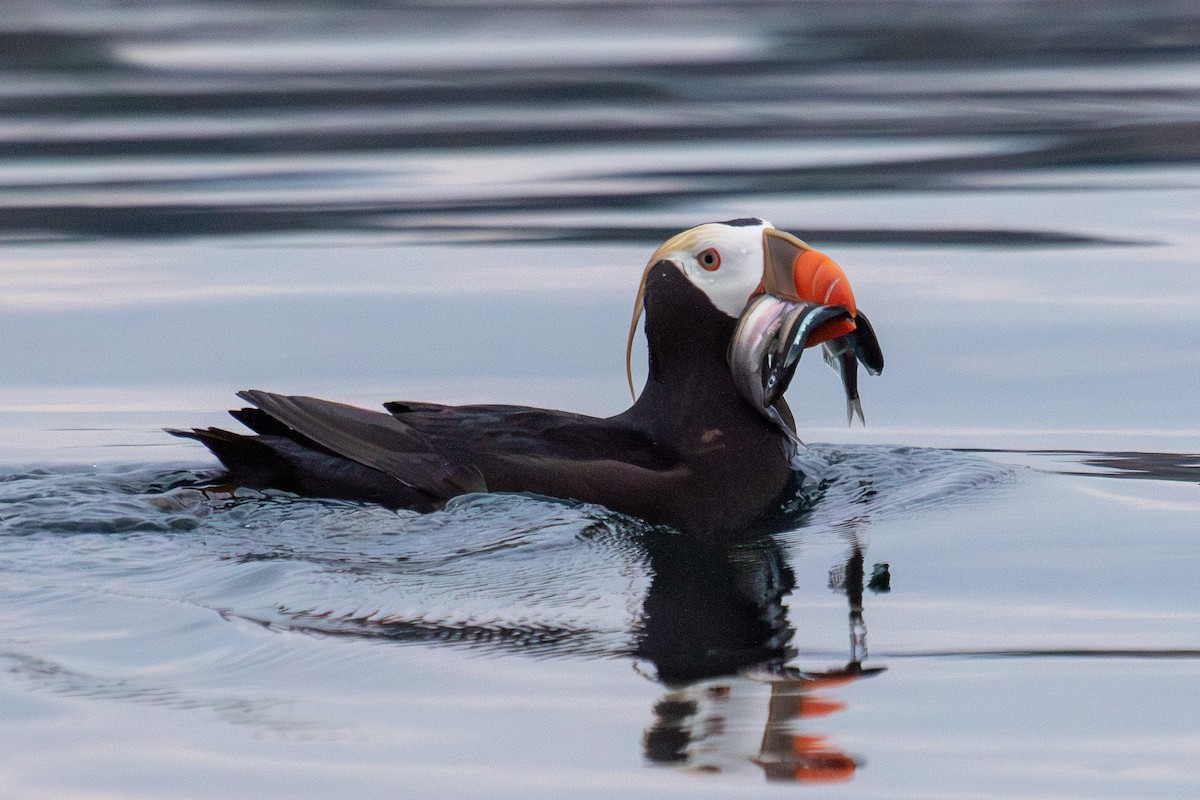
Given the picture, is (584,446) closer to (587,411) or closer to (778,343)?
(778,343)

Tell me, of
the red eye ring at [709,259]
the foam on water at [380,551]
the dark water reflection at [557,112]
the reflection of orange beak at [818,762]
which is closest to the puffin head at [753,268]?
the red eye ring at [709,259]

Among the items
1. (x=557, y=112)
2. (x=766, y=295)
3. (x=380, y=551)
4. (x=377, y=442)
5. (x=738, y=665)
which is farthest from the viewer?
(x=557, y=112)

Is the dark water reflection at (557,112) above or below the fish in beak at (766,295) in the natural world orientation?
above

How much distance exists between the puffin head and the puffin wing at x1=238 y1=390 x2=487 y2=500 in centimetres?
61

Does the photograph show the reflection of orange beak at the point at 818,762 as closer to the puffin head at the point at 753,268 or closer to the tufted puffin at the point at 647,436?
the tufted puffin at the point at 647,436

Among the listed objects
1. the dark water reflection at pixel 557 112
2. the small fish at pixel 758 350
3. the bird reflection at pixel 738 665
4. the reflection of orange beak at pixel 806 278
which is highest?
the dark water reflection at pixel 557 112

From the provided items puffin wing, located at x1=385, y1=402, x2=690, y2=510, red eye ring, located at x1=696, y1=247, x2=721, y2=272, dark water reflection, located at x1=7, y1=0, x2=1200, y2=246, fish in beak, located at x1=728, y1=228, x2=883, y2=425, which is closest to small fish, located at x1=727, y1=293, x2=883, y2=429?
fish in beak, located at x1=728, y1=228, x2=883, y2=425

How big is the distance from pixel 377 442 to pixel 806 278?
1309 millimetres

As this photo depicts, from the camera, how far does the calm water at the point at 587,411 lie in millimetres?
3695

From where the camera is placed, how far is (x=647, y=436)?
5617 millimetres

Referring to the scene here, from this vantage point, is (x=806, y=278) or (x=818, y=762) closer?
(x=818, y=762)

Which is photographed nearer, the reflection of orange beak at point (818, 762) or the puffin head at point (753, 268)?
the reflection of orange beak at point (818, 762)

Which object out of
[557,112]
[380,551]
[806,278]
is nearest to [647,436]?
[806,278]

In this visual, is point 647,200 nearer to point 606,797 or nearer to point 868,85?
point 868,85
